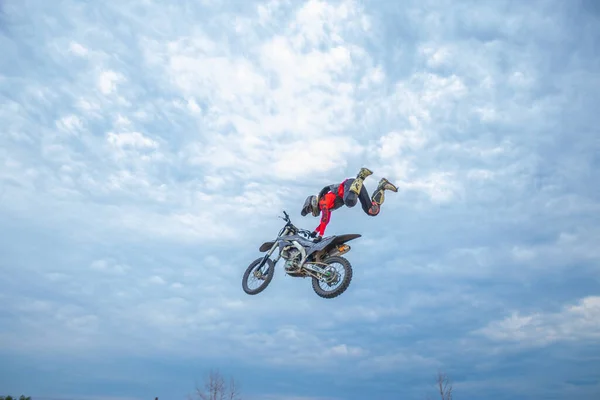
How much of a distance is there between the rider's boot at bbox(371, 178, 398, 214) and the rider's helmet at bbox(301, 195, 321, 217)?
5.12 feet

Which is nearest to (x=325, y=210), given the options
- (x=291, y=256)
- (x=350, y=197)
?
(x=350, y=197)

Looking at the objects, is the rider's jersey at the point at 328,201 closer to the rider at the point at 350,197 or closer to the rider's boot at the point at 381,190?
the rider at the point at 350,197

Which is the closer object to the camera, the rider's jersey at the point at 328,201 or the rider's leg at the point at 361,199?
the rider's leg at the point at 361,199

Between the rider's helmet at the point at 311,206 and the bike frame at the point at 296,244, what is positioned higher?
the rider's helmet at the point at 311,206

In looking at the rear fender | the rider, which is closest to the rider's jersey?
the rider

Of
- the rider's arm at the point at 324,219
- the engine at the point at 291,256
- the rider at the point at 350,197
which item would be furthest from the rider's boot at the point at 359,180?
the engine at the point at 291,256

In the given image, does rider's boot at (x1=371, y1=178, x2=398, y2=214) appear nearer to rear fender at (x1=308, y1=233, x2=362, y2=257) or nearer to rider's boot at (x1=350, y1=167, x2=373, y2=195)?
rider's boot at (x1=350, y1=167, x2=373, y2=195)

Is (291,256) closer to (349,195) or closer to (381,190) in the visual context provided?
(349,195)

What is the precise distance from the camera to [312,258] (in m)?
14.3

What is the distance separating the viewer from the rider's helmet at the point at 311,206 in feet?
49.2

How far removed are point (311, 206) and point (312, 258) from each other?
157cm

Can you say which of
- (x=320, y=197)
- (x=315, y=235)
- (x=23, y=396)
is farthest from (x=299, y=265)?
(x=23, y=396)

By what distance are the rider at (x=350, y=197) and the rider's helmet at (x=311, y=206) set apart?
94 mm

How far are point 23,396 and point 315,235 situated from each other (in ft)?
51.6
